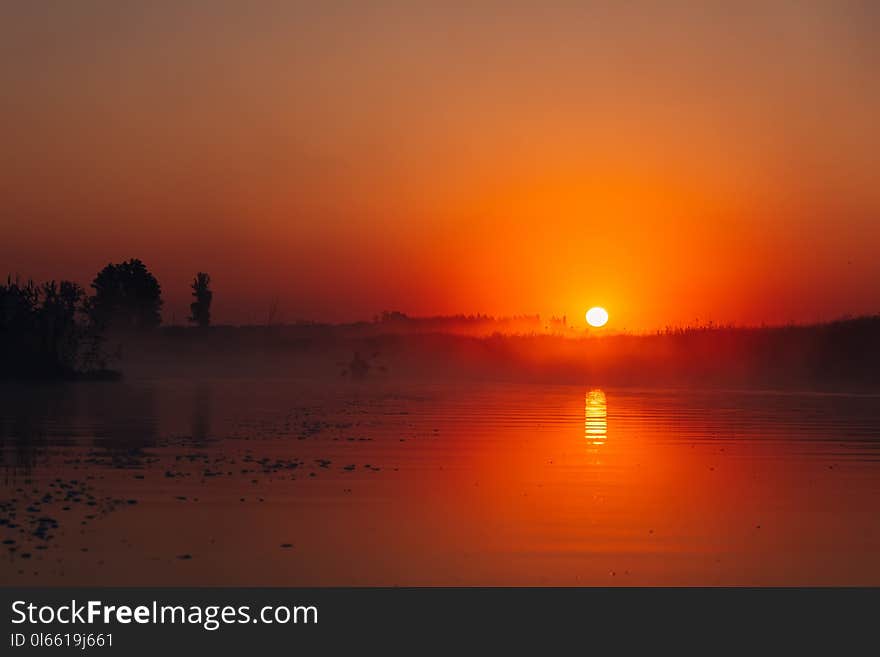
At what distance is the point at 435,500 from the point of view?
58.2ft

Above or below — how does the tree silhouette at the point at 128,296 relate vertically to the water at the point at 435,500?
above

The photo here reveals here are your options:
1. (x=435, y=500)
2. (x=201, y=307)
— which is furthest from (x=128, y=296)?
(x=435, y=500)

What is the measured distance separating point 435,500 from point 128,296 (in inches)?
3510

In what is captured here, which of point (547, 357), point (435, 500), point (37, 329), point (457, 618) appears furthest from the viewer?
point (547, 357)

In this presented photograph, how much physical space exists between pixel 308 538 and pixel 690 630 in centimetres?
547

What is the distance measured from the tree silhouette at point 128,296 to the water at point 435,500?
66014 millimetres

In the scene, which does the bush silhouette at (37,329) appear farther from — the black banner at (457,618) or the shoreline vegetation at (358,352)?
the black banner at (457,618)

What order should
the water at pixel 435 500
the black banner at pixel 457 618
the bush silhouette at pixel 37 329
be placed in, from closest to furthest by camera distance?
1. the black banner at pixel 457 618
2. the water at pixel 435 500
3. the bush silhouette at pixel 37 329

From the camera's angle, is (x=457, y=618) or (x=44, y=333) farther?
(x=44, y=333)

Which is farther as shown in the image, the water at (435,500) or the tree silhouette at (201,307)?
the tree silhouette at (201,307)

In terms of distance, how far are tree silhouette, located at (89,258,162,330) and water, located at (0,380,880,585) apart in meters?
66.0

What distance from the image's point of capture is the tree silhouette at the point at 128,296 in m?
98.4

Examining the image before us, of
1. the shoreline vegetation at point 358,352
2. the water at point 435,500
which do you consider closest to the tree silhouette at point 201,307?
the shoreline vegetation at point 358,352

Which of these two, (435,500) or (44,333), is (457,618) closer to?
(435,500)
